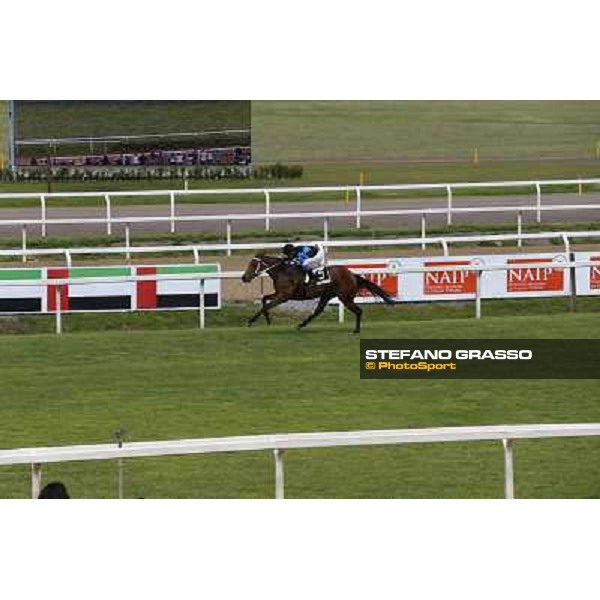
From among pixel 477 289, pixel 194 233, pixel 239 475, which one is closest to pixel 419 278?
pixel 477 289

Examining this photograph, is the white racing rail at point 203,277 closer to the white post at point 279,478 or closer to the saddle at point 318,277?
the saddle at point 318,277

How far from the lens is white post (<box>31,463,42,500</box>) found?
1576 cm

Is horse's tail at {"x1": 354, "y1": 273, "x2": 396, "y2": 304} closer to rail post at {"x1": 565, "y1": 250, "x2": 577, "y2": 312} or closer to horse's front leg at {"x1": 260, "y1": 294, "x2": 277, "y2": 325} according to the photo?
horse's front leg at {"x1": 260, "y1": 294, "x2": 277, "y2": 325}

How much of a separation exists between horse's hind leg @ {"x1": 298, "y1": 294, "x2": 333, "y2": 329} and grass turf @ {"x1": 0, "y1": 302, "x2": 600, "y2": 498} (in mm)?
76

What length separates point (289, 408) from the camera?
17.8 metres

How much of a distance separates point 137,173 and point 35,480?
3.26 m

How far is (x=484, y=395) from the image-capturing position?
17516 mm

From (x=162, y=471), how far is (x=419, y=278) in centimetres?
336

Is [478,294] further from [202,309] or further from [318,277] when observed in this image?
[202,309]

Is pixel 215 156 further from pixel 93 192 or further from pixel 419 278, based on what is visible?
pixel 419 278

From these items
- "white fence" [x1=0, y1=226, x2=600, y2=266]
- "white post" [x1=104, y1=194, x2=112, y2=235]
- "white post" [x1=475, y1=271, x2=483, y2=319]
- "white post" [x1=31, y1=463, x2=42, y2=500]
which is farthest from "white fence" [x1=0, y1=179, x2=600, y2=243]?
"white post" [x1=31, y1=463, x2=42, y2=500]

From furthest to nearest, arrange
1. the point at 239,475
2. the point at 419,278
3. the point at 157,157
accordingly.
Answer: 1. the point at 419,278
2. the point at 157,157
3. the point at 239,475

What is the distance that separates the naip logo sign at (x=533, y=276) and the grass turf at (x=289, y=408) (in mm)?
755

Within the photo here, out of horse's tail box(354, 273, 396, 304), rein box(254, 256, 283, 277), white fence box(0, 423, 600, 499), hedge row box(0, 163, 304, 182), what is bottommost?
white fence box(0, 423, 600, 499)
